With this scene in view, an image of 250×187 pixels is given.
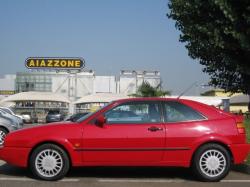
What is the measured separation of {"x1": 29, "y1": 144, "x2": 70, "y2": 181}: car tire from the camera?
8.71 m

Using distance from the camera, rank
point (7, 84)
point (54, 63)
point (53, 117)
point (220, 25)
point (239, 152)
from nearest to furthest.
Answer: point (239, 152) → point (220, 25) → point (53, 117) → point (54, 63) → point (7, 84)

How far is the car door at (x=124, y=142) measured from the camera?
8.62 meters

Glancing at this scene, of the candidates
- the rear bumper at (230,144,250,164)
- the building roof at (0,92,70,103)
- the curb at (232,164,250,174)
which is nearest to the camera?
the rear bumper at (230,144,250,164)

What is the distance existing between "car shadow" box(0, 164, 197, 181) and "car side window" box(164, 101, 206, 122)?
111 centimetres

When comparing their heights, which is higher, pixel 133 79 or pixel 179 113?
pixel 133 79

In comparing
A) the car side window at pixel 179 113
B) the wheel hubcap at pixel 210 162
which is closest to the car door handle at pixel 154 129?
the car side window at pixel 179 113

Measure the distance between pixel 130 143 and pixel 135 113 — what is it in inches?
23.7

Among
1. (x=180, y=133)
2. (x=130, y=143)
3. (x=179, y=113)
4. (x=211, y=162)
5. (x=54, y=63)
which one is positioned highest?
(x=54, y=63)

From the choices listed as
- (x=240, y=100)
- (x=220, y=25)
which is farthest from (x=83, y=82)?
(x=220, y=25)

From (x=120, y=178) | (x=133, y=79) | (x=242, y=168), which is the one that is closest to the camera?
(x=120, y=178)

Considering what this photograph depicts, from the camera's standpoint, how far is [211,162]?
8.82 metres

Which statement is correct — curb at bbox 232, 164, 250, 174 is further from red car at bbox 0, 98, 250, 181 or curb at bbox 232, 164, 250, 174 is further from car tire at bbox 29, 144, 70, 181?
car tire at bbox 29, 144, 70, 181

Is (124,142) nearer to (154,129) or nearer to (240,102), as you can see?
(154,129)

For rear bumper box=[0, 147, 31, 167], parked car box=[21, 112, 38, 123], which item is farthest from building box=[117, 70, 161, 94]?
rear bumper box=[0, 147, 31, 167]
